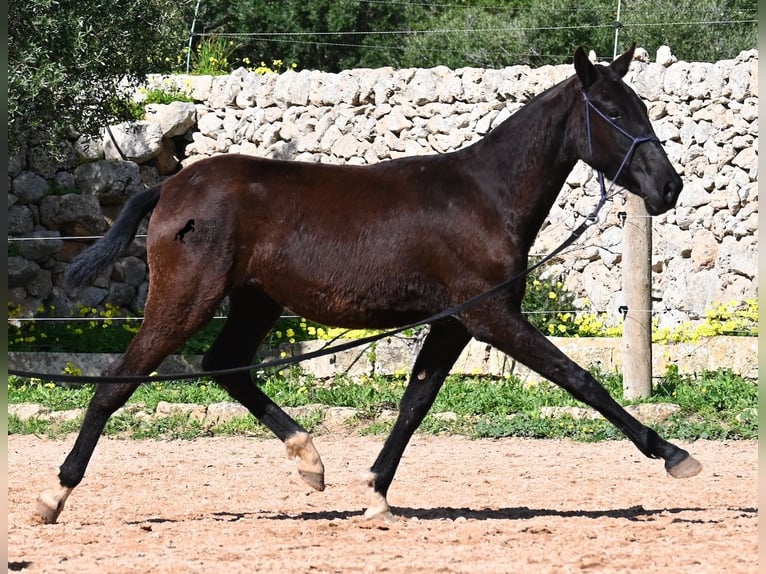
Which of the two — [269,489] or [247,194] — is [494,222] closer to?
[247,194]

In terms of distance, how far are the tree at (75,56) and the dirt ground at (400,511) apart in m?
2.99

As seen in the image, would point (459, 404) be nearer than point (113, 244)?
No

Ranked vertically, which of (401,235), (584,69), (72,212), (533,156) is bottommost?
(72,212)

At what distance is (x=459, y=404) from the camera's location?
30.2 ft

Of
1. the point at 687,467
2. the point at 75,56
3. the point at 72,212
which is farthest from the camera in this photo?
the point at 72,212

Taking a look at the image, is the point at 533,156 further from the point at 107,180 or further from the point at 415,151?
the point at 107,180

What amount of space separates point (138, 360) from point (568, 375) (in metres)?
2.04

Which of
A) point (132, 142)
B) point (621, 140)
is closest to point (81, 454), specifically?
point (621, 140)

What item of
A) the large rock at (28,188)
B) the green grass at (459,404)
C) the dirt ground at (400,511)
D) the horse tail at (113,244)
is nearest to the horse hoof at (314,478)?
the dirt ground at (400,511)

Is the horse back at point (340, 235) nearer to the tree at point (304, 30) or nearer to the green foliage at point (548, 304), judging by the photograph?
the green foliage at point (548, 304)

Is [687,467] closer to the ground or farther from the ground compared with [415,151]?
closer to the ground

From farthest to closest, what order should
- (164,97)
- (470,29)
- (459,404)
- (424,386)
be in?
(470,29) → (164,97) → (459,404) → (424,386)

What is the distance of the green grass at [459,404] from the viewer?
8.56m

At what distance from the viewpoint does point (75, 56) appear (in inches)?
396
